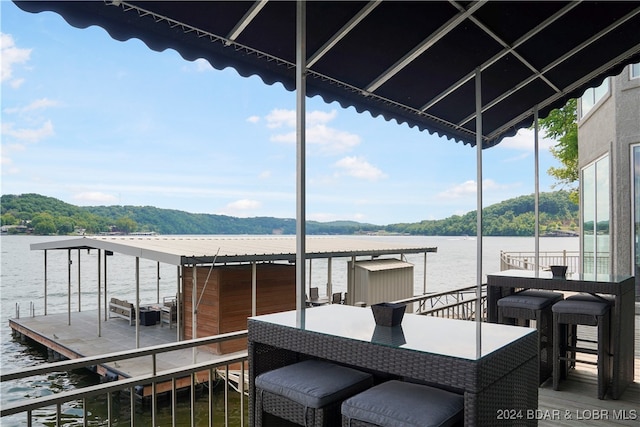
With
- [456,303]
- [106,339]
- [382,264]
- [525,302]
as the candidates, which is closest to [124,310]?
[106,339]

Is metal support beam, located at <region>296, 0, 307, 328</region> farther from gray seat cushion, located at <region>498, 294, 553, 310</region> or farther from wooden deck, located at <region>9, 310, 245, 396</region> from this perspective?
wooden deck, located at <region>9, 310, 245, 396</region>

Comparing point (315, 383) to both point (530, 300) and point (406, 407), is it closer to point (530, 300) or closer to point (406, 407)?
point (406, 407)

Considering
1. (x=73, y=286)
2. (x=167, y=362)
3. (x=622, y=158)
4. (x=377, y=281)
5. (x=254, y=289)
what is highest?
(x=622, y=158)

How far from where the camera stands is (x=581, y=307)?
3.36 m

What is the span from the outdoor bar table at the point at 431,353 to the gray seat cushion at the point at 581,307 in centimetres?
167

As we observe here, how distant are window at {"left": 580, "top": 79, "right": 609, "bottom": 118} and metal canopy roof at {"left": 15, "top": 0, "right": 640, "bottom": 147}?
17.7 ft

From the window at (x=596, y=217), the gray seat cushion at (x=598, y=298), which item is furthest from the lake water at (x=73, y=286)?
the window at (x=596, y=217)

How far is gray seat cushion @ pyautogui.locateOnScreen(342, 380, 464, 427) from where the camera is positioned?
61.9 inches

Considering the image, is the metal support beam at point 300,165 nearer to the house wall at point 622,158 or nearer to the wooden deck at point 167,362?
the wooden deck at point 167,362

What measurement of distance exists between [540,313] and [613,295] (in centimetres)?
55

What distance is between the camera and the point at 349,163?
175 ft

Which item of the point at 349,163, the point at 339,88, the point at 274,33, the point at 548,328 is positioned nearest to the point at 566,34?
the point at 339,88

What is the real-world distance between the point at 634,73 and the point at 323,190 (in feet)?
155

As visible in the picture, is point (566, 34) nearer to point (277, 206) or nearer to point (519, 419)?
point (519, 419)
